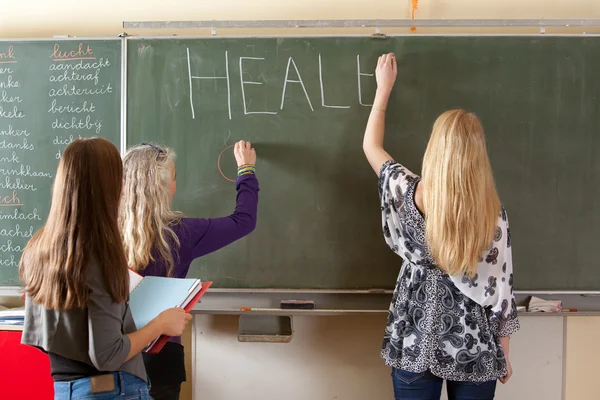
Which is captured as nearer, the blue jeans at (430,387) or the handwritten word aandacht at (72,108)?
the blue jeans at (430,387)

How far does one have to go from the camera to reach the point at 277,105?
258cm

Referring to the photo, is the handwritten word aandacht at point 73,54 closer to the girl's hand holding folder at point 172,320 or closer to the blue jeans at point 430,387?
the girl's hand holding folder at point 172,320

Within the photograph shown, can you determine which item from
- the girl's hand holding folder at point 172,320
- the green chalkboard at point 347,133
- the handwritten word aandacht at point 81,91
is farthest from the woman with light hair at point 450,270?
the handwritten word aandacht at point 81,91

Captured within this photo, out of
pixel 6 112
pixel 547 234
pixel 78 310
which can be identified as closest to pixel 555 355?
pixel 547 234

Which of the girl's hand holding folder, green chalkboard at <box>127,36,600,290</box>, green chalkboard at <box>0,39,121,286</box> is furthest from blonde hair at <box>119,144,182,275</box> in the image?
green chalkboard at <box>0,39,121,286</box>

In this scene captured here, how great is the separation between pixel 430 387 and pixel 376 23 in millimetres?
1635

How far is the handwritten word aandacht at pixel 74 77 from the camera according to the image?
265cm

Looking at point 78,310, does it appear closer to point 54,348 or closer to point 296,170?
point 54,348

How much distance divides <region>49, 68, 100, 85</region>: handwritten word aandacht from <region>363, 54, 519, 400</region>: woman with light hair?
148 centimetres

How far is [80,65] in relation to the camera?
2.66m

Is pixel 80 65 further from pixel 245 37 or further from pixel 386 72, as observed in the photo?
pixel 386 72

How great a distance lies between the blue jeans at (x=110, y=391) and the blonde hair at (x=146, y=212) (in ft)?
1.46

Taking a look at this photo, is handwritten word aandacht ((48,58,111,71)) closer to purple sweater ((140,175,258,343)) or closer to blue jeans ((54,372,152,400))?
purple sweater ((140,175,258,343))

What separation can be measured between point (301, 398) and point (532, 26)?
7.09 ft
